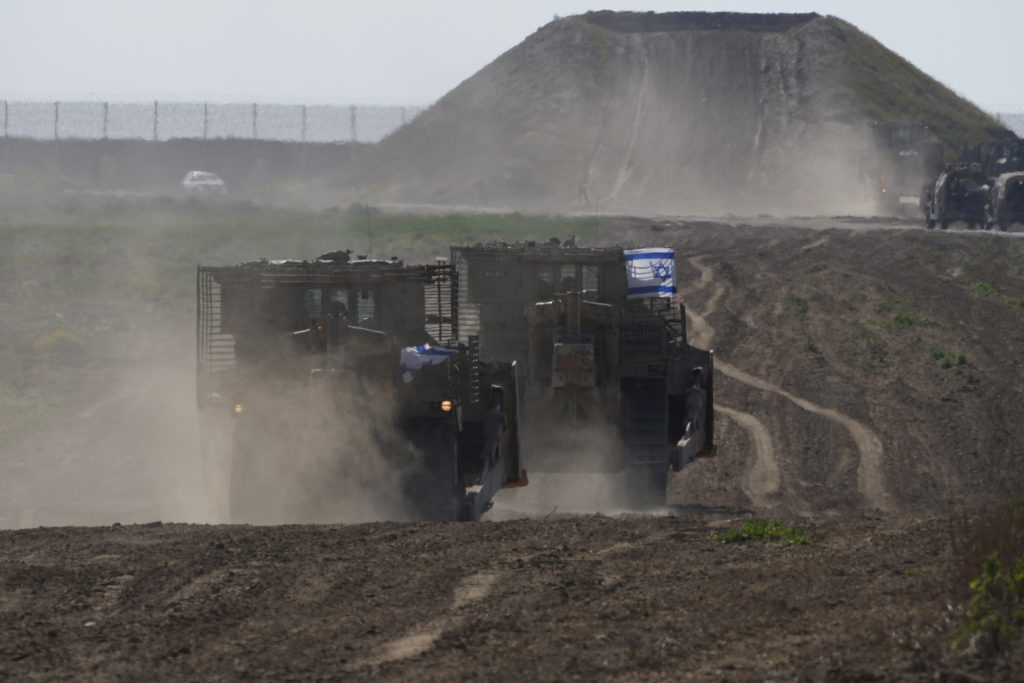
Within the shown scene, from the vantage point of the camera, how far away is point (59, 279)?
45438 millimetres

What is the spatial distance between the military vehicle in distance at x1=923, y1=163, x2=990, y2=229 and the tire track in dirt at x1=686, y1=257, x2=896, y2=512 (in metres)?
22.5

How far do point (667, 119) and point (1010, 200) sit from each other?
42.4 m

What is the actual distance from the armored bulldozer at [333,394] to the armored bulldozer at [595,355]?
2.73 meters

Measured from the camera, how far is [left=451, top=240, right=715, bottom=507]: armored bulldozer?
20.4 meters

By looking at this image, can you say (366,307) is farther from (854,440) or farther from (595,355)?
(854,440)

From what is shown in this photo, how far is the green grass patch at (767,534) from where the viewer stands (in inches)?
478

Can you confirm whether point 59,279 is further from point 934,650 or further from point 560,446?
point 934,650

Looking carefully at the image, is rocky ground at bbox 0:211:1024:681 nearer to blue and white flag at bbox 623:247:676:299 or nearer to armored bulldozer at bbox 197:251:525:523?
armored bulldozer at bbox 197:251:525:523

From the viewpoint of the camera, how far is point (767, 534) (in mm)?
12445

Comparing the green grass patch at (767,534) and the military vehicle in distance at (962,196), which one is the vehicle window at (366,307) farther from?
the military vehicle in distance at (962,196)

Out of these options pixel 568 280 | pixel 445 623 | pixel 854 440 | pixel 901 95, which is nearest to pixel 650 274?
pixel 568 280

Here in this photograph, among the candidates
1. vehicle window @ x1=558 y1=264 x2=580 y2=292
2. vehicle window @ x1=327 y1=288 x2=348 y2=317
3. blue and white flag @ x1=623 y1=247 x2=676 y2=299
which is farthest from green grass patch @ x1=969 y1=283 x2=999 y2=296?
vehicle window @ x1=327 y1=288 x2=348 y2=317

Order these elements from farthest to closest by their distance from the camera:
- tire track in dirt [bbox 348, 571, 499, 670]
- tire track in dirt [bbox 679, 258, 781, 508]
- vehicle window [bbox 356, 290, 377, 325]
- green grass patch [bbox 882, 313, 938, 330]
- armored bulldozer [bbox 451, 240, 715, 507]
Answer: green grass patch [bbox 882, 313, 938, 330] < tire track in dirt [bbox 679, 258, 781, 508] < armored bulldozer [bbox 451, 240, 715, 507] < vehicle window [bbox 356, 290, 377, 325] < tire track in dirt [bbox 348, 571, 499, 670]

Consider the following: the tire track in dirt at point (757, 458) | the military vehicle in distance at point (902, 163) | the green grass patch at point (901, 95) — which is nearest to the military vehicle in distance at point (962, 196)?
the military vehicle in distance at point (902, 163)
